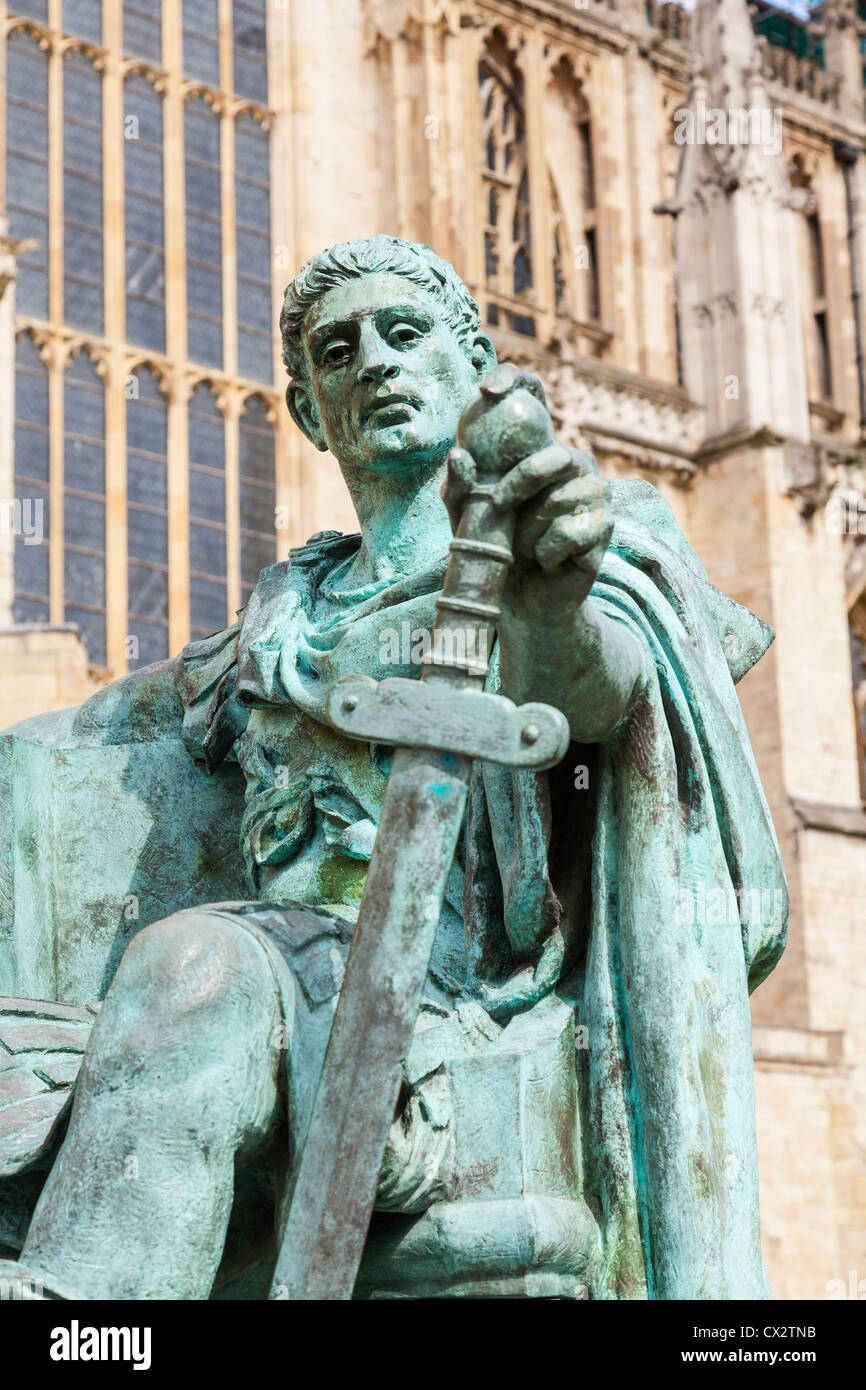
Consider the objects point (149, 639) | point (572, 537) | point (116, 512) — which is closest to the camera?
point (572, 537)

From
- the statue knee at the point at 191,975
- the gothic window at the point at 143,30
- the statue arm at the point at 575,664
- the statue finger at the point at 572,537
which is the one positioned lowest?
the statue knee at the point at 191,975

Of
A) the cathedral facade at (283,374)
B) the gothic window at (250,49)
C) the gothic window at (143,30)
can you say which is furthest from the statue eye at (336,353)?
the gothic window at (250,49)

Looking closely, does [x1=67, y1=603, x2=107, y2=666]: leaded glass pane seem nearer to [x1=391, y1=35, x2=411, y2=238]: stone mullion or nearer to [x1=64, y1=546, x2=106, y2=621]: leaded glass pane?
[x1=64, y1=546, x2=106, y2=621]: leaded glass pane

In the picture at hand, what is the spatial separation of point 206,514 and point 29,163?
3.51 metres

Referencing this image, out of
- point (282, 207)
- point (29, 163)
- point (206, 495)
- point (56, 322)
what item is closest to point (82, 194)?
point (29, 163)

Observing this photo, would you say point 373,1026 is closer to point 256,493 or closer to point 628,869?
point 628,869

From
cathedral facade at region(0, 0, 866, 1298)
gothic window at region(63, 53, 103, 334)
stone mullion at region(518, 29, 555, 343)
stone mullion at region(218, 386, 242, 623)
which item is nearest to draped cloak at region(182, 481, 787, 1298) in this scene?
cathedral facade at region(0, 0, 866, 1298)

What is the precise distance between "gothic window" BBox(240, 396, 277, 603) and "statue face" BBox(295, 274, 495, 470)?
20106 mm

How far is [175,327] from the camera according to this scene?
2333 cm

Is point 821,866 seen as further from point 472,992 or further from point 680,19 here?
point 472,992

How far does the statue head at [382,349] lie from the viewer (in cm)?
287

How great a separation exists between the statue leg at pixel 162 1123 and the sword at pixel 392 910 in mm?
84

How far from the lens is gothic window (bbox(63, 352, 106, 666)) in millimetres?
21641

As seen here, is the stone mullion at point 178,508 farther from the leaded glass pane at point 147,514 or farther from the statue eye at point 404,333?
the statue eye at point 404,333
